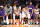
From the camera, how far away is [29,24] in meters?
1.13

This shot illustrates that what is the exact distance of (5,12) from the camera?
3.60 feet

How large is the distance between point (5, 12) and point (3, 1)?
0.68ft

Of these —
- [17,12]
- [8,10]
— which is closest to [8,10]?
[8,10]

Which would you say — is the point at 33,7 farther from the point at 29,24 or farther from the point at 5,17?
the point at 5,17

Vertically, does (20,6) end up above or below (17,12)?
above

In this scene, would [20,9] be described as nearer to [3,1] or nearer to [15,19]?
[15,19]

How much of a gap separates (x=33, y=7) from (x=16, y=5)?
0.33m

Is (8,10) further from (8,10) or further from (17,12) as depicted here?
(17,12)

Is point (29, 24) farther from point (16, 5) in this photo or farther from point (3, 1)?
point (3, 1)

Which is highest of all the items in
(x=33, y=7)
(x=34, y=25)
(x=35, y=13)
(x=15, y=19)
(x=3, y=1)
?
(x=3, y=1)

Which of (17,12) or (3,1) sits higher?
(3,1)

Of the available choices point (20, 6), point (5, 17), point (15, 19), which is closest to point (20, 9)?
point (20, 6)

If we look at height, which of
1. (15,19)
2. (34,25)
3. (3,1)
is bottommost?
(34,25)

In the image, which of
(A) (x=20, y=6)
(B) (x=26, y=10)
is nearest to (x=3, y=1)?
(A) (x=20, y=6)
